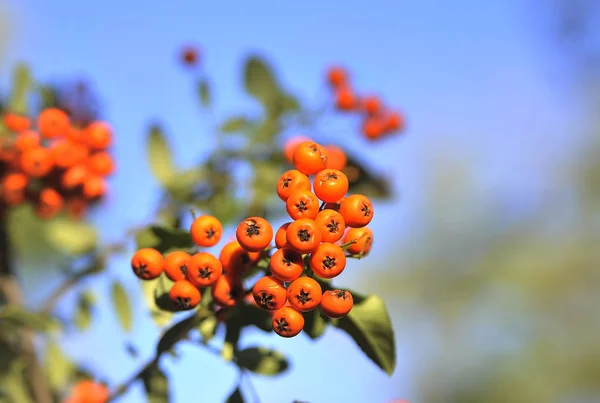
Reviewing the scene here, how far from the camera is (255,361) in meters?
2.05

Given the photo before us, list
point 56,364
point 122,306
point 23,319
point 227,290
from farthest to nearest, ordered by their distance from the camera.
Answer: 1. point 56,364
2. point 122,306
3. point 23,319
4. point 227,290

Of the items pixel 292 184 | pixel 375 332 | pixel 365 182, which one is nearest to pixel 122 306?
pixel 375 332

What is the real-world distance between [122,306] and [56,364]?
702 millimetres

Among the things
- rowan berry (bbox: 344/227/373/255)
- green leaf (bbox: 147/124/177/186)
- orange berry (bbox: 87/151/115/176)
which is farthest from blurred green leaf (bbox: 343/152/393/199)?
rowan berry (bbox: 344/227/373/255)

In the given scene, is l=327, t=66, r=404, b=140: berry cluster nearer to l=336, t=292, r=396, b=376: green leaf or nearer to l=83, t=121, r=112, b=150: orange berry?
l=83, t=121, r=112, b=150: orange berry

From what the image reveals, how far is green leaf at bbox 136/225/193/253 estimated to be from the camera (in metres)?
1.84

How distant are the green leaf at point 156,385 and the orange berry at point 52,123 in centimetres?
188

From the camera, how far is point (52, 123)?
10.9ft

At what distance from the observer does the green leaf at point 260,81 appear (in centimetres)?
361

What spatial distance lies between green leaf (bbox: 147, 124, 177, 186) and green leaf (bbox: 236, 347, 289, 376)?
1.43 metres

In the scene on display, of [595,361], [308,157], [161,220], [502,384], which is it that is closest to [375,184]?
[161,220]

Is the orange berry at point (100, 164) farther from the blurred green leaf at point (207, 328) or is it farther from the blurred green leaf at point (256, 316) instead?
the blurred green leaf at point (256, 316)

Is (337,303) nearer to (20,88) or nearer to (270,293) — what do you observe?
(270,293)

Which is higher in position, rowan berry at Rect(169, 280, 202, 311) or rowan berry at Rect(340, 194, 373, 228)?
rowan berry at Rect(340, 194, 373, 228)
